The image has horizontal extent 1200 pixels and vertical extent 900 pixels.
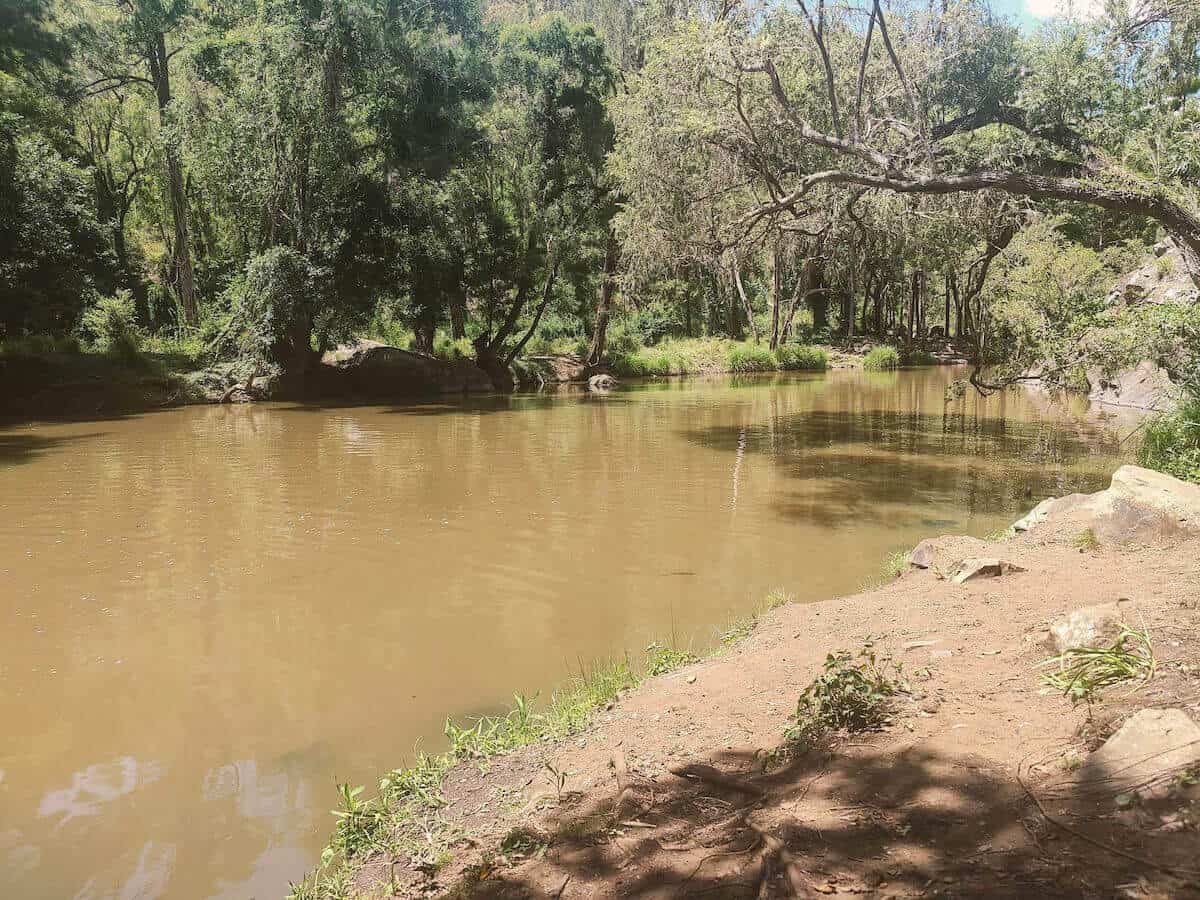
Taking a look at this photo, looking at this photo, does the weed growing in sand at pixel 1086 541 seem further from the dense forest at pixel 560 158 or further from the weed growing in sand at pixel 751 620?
the dense forest at pixel 560 158

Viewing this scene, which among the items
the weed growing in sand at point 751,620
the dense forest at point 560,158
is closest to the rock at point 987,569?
the weed growing in sand at point 751,620

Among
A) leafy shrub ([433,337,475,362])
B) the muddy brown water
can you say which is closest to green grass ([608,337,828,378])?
leafy shrub ([433,337,475,362])

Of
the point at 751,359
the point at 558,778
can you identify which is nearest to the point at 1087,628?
the point at 558,778

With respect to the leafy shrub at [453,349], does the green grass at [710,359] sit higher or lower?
lower

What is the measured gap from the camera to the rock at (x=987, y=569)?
5625 millimetres

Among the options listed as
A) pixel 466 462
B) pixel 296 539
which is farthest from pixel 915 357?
pixel 296 539

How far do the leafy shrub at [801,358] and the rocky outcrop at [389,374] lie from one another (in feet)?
46.9

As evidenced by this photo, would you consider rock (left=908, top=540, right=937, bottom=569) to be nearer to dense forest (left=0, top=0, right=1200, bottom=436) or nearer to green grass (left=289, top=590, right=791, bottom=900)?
green grass (left=289, top=590, right=791, bottom=900)

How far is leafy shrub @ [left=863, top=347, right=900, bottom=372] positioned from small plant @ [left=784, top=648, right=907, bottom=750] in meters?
35.8

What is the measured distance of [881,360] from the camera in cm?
3825

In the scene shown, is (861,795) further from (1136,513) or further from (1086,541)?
(1136,513)

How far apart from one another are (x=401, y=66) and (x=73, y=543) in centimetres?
1970

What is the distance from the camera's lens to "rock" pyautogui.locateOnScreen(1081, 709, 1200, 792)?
2432mm

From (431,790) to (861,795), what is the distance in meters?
1.90
